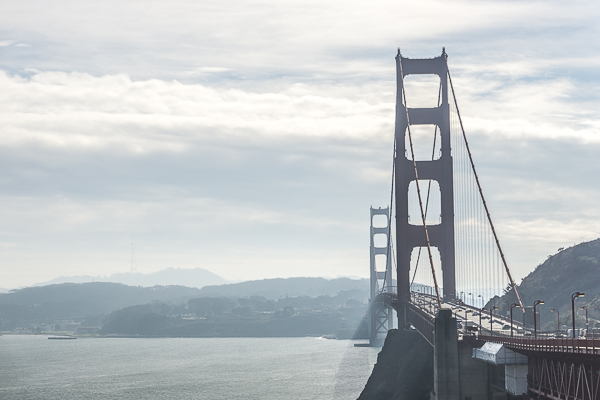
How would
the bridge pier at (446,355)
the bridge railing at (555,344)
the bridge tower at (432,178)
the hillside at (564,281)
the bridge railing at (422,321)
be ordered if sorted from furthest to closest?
1. the hillside at (564,281)
2. the bridge tower at (432,178)
3. the bridge railing at (422,321)
4. the bridge pier at (446,355)
5. the bridge railing at (555,344)

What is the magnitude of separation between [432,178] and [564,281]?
65.2 meters

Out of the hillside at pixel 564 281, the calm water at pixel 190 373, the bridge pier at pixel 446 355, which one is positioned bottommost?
the calm water at pixel 190 373

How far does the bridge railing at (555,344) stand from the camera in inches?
1103

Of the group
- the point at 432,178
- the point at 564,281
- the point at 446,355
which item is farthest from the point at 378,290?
the point at 446,355

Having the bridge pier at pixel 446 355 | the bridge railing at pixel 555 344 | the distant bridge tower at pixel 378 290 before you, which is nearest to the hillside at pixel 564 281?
the distant bridge tower at pixel 378 290

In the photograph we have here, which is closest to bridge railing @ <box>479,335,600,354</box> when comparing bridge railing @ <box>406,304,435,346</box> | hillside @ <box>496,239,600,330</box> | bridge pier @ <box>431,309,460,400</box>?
bridge pier @ <box>431,309,460,400</box>

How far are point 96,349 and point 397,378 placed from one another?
136 m

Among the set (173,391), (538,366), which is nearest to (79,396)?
(173,391)

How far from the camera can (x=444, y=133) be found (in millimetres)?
73250

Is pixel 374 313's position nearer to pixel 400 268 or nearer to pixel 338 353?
pixel 338 353

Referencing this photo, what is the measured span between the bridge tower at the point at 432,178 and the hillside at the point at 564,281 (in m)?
38.7

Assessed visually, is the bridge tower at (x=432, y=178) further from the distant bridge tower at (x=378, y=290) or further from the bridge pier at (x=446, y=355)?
the distant bridge tower at (x=378, y=290)

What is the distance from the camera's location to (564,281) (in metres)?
130

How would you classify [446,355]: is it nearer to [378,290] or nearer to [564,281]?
[564,281]
